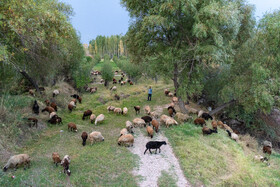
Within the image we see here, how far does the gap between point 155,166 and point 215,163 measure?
121 inches

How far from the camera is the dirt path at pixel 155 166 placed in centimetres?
752

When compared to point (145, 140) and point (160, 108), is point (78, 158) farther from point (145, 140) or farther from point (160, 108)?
point (160, 108)

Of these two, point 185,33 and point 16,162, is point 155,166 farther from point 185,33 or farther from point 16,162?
point 185,33

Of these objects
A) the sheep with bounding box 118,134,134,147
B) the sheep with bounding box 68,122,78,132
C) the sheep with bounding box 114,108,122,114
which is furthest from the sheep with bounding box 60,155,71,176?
the sheep with bounding box 114,108,122,114

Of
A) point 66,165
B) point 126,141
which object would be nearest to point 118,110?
point 126,141

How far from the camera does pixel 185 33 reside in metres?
14.6

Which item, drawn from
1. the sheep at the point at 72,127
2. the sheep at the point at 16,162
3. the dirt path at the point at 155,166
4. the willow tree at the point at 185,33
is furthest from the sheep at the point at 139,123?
the sheep at the point at 16,162

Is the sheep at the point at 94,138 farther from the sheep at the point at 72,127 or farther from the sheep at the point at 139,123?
the sheep at the point at 139,123

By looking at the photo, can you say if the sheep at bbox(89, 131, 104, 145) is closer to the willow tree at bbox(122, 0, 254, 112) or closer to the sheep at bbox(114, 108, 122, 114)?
the sheep at bbox(114, 108, 122, 114)

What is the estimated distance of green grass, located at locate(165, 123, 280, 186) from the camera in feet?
26.7

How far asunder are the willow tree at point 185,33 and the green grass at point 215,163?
4630 mm

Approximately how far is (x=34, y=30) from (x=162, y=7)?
799 centimetres

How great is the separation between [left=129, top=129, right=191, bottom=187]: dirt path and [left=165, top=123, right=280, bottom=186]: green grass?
1.13ft

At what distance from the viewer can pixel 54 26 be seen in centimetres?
1051
